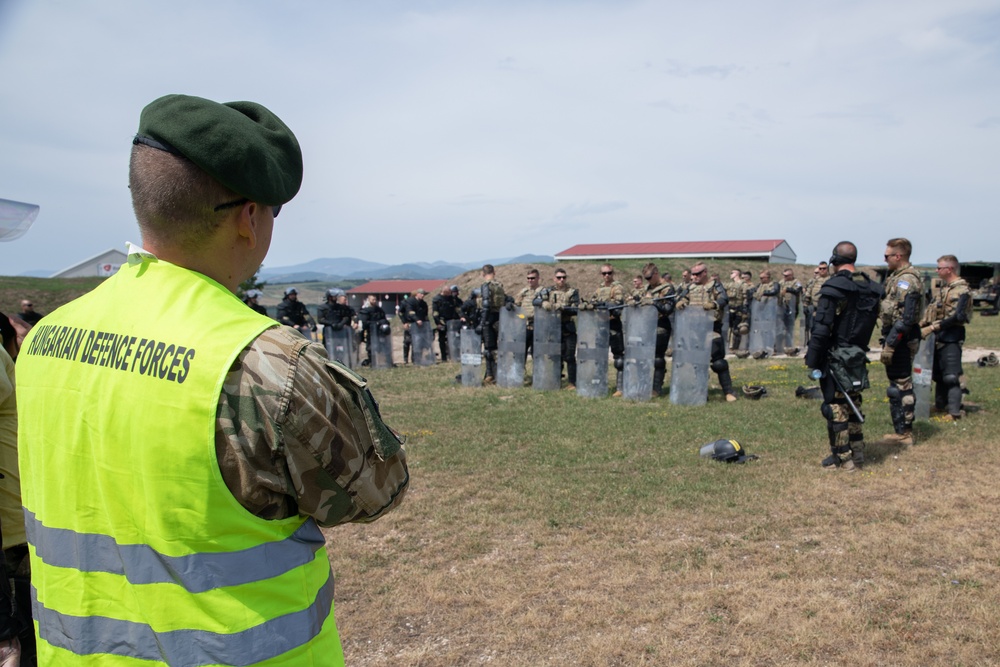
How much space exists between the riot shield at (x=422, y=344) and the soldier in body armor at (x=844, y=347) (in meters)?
11.1

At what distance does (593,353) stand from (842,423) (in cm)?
478

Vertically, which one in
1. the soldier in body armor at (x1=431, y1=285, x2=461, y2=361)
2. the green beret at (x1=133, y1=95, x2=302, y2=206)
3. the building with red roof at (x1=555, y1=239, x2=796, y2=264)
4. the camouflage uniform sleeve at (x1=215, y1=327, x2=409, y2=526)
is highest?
the building with red roof at (x1=555, y1=239, x2=796, y2=264)

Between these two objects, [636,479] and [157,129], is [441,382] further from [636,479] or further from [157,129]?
[157,129]

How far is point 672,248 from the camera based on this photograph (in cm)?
5094

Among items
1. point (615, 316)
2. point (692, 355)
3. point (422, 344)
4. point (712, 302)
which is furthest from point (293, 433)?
point (422, 344)

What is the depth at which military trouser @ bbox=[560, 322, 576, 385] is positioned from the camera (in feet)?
39.4

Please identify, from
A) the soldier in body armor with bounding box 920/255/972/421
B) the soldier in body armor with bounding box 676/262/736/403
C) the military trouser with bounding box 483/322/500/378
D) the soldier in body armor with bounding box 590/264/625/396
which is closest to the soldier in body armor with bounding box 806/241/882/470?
the soldier in body armor with bounding box 920/255/972/421

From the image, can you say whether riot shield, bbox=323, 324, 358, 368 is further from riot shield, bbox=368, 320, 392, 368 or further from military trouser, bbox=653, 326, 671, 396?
military trouser, bbox=653, 326, 671, 396

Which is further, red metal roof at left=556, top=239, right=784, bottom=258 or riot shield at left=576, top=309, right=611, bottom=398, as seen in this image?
red metal roof at left=556, top=239, right=784, bottom=258

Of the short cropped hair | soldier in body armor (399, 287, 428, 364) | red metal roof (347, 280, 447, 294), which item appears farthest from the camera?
red metal roof (347, 280, 447, 294)

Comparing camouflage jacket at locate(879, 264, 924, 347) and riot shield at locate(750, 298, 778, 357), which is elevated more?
camouflage jacket at locate(879, 264, 924, 347)

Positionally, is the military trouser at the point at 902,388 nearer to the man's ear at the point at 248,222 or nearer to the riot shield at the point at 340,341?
the man's ear at the point at 248,222

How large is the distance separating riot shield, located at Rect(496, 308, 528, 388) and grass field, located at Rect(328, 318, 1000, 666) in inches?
163

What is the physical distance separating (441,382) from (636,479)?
737 centimetres
